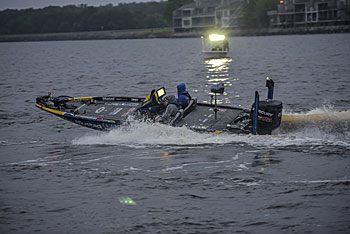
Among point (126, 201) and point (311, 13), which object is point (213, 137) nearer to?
point (126, 201)

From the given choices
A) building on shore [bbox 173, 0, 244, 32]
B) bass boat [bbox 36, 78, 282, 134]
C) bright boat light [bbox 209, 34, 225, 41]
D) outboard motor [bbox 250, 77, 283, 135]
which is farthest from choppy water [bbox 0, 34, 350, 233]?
building on shore [bbox 173, 0, 244, 32]

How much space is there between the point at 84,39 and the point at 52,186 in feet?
590

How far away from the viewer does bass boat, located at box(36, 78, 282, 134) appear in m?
14.8

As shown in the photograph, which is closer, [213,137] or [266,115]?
[266,115]

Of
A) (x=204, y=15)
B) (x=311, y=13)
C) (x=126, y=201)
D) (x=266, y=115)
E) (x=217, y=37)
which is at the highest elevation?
(x=204, y=15)

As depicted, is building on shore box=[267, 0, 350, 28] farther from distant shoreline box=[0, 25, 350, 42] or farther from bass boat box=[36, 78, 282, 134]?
bass boat box=[36, 78, 282, 134]

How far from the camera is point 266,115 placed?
14.6m

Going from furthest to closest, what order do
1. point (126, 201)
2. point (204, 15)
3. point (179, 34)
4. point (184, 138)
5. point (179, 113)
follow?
point (179, 34) < point (204, 15) < point (179, 113) < point (184, 138) < point (126, 201)

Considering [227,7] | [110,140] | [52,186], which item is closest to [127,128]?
[110,140]

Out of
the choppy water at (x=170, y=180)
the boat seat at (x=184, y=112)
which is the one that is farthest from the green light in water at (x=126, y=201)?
the boat seat at (x=184, y=112)

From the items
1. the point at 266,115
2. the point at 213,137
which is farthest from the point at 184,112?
the point at 266,115

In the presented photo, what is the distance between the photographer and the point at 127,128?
16922 mm

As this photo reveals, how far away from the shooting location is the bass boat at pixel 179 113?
48.4 feet

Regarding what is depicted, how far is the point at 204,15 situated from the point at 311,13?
38.3 metres
